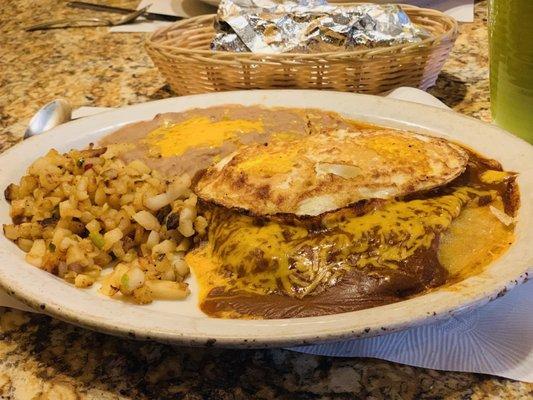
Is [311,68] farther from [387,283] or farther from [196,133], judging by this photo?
[387,283]

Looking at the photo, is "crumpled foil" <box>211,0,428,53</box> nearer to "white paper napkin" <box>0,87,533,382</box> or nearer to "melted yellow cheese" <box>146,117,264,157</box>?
"melted yellow cheese" <box>146,117,264,157</box>

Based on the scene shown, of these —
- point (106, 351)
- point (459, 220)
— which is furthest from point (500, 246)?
point (106, 351)

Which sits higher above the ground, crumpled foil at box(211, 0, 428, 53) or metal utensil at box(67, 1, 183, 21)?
crumpled foil at box(211, 0, 428, 53)

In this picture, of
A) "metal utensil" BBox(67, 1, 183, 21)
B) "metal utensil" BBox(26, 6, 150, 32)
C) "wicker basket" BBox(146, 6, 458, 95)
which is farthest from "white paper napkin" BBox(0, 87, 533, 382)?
"metal utensil" BBox(26, 6, 150, 32)

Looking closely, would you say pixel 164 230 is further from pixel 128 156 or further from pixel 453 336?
pixel 453 336

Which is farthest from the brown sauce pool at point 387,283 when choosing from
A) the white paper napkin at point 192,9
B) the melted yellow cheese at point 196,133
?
the white paper napkin at point 192,9

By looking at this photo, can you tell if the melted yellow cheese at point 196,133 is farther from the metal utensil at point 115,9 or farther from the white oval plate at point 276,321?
the metal utensil at point 115,9
